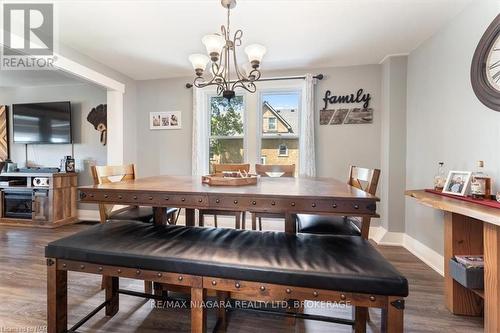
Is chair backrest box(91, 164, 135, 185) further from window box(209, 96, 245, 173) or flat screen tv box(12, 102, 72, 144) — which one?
flat screen tv box(12, 102, 72, 144)

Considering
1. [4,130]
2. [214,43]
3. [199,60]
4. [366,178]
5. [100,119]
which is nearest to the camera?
[366,178]

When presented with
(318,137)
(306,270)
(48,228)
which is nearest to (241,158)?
(318,137)

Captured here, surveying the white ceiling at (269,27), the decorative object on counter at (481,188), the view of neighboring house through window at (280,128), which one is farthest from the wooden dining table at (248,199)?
the view of neighboring house through window at (280,128)

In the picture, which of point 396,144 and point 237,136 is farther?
point 237,136

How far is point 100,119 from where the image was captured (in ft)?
12.9

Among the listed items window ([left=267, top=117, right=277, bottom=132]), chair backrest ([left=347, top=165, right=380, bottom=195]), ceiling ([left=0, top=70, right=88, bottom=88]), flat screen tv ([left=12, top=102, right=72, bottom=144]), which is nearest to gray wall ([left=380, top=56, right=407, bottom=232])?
chair backrest ([left=347, top=165, right=380, bottom=195])

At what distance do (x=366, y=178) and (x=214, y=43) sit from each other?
56.0 inches

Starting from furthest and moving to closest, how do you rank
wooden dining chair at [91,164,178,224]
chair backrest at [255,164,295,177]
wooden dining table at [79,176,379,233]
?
chair backrest at [255,164,295,177]
wooden dining chair at [91,164,178,224]
wooden dining table at [79,176,379,233]

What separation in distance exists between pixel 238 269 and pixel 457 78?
2383 mm

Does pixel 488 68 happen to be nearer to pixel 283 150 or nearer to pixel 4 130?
pixel 283 150

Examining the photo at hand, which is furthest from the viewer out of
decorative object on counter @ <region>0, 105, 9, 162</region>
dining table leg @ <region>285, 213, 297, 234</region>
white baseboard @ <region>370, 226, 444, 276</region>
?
decorative object on counter @ <region>0, 105, 9, 162</region>

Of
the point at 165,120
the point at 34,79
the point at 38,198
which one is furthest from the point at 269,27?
the point at 38,198

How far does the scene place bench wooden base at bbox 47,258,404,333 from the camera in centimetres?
93

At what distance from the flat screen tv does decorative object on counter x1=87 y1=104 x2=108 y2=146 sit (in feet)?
1.17
